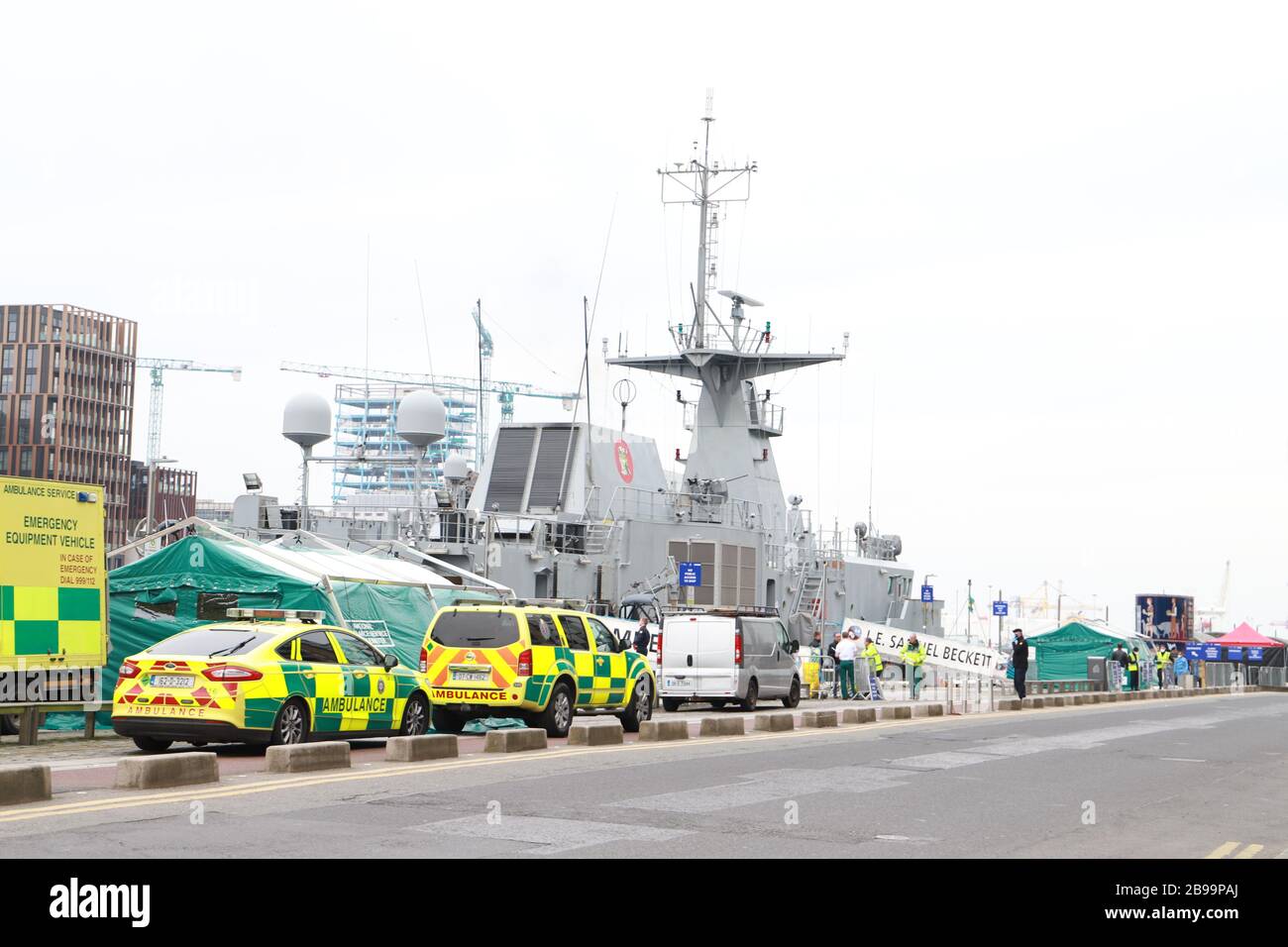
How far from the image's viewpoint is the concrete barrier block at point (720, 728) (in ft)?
71.9

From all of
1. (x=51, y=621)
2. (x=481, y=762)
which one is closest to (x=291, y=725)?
(x=481, y=762)

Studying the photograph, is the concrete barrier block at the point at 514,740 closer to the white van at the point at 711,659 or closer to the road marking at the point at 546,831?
the road marking at the point at 546,831

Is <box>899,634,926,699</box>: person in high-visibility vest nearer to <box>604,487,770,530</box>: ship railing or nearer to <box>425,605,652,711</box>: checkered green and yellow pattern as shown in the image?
<box>604,487,770,530</box>: ship railing

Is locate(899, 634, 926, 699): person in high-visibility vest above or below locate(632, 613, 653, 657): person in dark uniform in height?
below

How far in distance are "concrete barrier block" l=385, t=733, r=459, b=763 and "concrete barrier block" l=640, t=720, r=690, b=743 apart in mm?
4180

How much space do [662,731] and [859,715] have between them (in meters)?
7.92

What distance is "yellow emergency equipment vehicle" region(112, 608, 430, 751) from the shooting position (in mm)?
15734

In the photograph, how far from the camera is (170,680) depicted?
52.1 feet

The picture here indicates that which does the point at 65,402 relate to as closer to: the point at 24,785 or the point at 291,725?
the point at 291,725

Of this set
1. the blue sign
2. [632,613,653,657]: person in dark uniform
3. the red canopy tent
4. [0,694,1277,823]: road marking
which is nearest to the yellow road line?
[0,694,1277,823]: road marking
